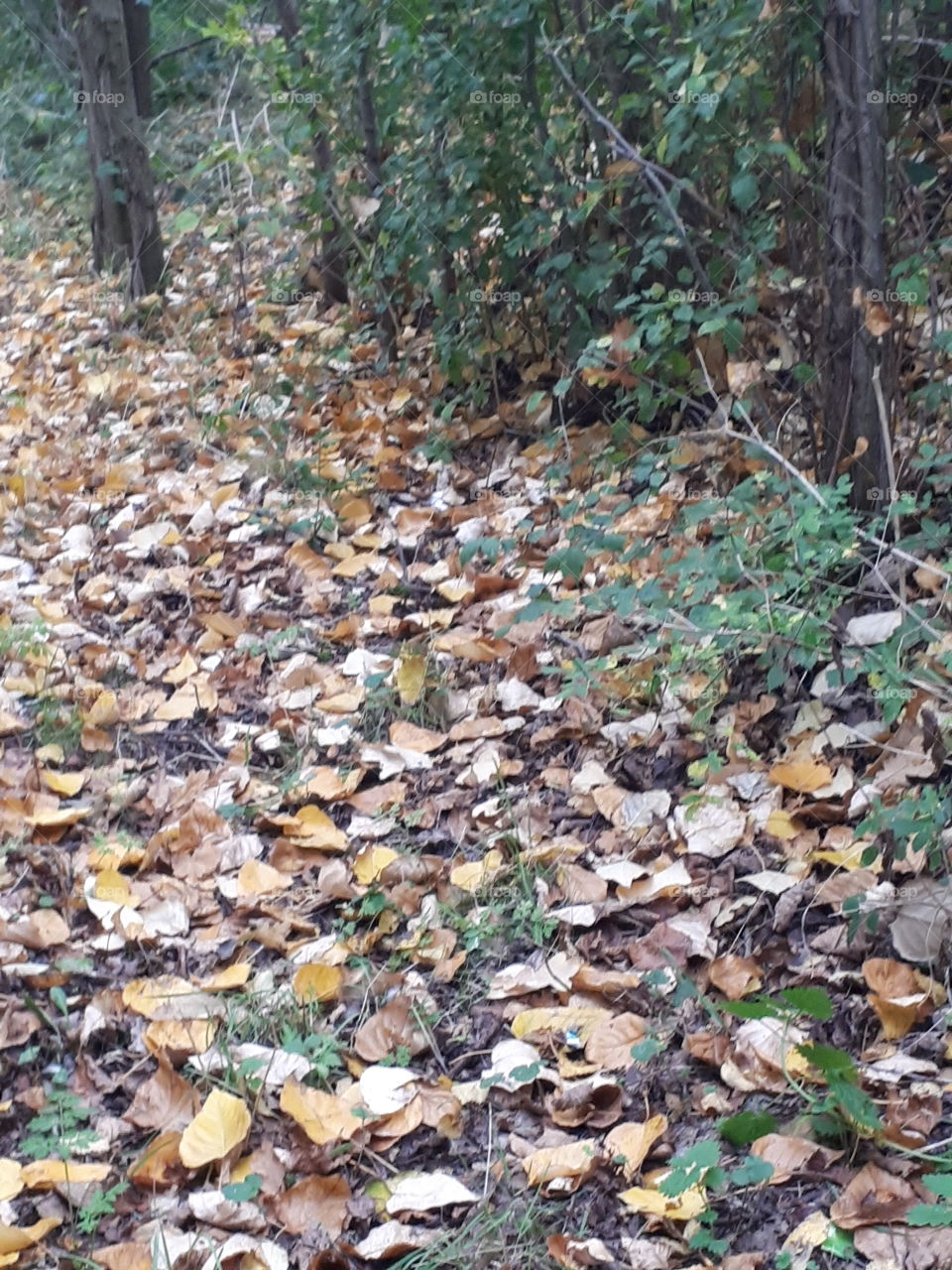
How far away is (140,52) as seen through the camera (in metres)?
8.22

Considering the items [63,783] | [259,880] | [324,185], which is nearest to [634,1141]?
[259,880]

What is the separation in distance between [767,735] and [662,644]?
1.26ft

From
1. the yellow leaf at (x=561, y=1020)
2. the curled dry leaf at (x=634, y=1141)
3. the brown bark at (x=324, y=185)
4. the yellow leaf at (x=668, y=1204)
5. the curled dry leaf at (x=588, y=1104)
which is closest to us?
the yellow leaf at (x=668, y=1204)

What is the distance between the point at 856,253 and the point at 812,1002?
177 centimetres

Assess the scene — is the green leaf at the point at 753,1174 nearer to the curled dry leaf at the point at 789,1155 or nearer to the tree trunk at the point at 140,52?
the curled dry leaf at the point at 789,1155

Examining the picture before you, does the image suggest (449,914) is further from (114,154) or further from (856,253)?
(114,154)

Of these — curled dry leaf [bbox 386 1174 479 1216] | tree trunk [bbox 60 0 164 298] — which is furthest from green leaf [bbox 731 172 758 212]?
tree trunk [bbox 60 0 164 298]

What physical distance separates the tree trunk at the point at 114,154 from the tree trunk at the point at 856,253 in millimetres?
4397

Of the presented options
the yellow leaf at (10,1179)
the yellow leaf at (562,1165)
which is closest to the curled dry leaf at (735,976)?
the yellow leaf at (562,1165)

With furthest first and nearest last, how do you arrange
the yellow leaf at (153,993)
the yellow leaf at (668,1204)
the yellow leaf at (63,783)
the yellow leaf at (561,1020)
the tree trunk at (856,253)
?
the yellow leaf at (63,783) → the tree trunk at (856,253) → the yellow leaf at (153,993) → the yellow leaf at (561,1020) → the yellow leaf at (668,1204)

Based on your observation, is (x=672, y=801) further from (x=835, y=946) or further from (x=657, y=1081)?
(x=657, y=1081)

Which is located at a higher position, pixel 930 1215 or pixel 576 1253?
pixel 930 1215

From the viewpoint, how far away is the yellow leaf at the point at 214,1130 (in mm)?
1960

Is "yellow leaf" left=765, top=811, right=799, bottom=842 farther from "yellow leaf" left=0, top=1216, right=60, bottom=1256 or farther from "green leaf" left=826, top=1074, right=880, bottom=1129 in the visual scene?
"yellow leaf" left=0, top=1216, right=60, bottom=1256
